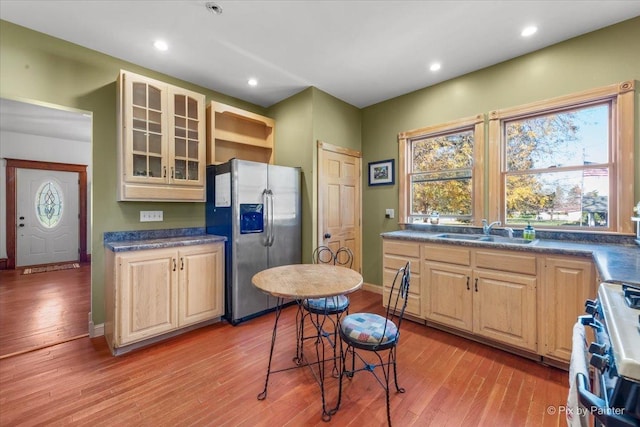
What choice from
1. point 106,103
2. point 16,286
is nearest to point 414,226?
point 106,103

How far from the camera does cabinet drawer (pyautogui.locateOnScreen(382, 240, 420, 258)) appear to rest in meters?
2.87

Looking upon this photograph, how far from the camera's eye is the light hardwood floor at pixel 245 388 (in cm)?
162

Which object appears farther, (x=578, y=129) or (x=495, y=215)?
(x=495, y=215)

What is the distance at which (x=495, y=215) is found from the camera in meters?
2.90

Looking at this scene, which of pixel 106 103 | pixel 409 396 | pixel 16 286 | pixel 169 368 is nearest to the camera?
pixel 409 396

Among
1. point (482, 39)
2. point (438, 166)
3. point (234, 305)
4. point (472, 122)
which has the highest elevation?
point (482, 39)

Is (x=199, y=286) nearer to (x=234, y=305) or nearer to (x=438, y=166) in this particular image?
(x=234, y=305)

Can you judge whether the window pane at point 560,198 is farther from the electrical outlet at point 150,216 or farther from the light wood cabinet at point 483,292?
the electrical outlet at point 150,216

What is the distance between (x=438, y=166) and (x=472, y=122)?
0.63 meters

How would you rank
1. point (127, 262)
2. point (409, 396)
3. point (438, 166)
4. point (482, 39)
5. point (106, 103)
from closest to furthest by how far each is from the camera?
point (409, 396), point (127, 262), point (482, 39), point (106, 103), point (438, 166)

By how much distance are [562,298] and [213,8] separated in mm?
3480

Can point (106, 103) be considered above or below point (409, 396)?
above

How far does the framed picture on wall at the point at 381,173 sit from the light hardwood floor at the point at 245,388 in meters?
2.14

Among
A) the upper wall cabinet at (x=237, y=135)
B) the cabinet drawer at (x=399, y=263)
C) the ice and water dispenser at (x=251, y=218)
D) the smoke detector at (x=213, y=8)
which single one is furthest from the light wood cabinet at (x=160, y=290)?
the smoke detector at (x=213, y=8)
